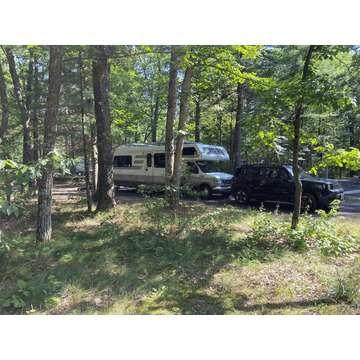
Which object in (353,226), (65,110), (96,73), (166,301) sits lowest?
(166,301)

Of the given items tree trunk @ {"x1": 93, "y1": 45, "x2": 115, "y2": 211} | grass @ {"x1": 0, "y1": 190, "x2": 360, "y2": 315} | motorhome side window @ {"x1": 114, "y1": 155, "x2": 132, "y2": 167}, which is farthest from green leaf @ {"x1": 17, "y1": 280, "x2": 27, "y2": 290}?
motorhome side window @ {"x1": 114, "y1": 155, "x2": 132, "y2": 167}

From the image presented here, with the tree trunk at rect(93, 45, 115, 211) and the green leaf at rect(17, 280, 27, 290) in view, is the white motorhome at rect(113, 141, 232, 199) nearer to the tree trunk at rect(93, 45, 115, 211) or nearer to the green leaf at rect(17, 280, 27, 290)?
the tree trunk at rect(93, 45, 115, 211)

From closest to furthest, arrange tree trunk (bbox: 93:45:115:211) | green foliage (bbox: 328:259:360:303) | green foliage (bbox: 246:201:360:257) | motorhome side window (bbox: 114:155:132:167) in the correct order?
green foliage (bbox: 328:259:360:303) → green foliage (bbox: 246:201:360:257) → tree trunk (bbox: 93:45:115:211) → motorhome side window (bbox: 114:155:132:167)

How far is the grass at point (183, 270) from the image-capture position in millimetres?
3709

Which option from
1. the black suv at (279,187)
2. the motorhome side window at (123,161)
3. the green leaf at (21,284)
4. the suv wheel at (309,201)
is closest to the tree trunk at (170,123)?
the black suv at (279,187)

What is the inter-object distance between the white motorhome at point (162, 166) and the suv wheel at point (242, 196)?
1.26 metres

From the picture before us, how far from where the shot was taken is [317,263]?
480 centimetres

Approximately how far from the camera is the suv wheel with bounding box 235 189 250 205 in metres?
11.1

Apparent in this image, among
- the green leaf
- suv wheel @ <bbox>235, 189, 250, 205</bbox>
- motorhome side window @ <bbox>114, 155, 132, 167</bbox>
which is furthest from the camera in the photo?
motorhome side window @ <bbox>114, 155, 132, 167</bbox>

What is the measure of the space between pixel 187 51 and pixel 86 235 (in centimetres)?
508

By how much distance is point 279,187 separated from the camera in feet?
33.4

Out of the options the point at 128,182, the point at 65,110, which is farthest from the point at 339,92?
the point at 128,182

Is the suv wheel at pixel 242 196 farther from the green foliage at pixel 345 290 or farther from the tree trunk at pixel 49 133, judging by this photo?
the tree trunk at pixel 49 133

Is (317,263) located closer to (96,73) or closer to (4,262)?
(4,262)
